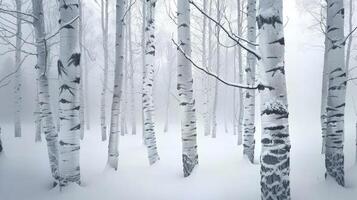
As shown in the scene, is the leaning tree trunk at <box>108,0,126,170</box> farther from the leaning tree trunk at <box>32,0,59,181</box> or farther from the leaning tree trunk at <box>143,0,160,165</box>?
the leaning tree trunk at <box>32,0,59,181</box>

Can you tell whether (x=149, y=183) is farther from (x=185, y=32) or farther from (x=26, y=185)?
(x=185, y=32)

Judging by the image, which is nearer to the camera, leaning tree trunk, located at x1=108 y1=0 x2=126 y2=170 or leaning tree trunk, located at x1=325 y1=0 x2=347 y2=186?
leaning tree trunk, located at x1=325 y1=0 x2=347 y2=186

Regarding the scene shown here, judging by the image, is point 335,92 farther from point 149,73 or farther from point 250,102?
point 149,73

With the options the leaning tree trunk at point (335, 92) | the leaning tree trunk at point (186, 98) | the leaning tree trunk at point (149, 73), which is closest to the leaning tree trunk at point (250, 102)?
the leaning tree trunk at point (186, 98)

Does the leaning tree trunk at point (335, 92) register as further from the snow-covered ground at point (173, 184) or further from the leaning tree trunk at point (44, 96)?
the leaning tree trunk at point (44, 96)

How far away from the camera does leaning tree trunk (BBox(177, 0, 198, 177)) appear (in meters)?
7.00

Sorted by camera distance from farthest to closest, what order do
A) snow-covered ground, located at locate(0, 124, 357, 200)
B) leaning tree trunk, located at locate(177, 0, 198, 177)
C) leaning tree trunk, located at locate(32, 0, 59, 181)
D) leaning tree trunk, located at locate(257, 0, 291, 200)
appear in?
leaning tree trunk, located at locate(177, 0, 198, 177), leaning tree trunk, located at locate(32, 0, 59, 181), snow-covered ground, located at locate(0, 124, 357, 200), leaning tree trunk, located at locate(257, 0, 291, 200)

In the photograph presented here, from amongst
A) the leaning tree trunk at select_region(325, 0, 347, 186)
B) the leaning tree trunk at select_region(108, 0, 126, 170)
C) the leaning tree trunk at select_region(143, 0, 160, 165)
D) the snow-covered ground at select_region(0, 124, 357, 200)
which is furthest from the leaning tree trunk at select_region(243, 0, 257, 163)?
the leaning tree trunk at select_region(108, 0, 126, 170)

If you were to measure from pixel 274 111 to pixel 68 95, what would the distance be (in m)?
3.60

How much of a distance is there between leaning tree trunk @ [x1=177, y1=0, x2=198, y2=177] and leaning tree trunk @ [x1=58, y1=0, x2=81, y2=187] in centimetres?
241

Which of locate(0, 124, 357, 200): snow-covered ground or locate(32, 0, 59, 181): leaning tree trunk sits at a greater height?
locate(32, 0, 59, 181): leaning tree trunk

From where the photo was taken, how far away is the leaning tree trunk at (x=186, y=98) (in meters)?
7.00

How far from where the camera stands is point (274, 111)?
3.72 metres

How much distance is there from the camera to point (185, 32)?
23.9 feet
